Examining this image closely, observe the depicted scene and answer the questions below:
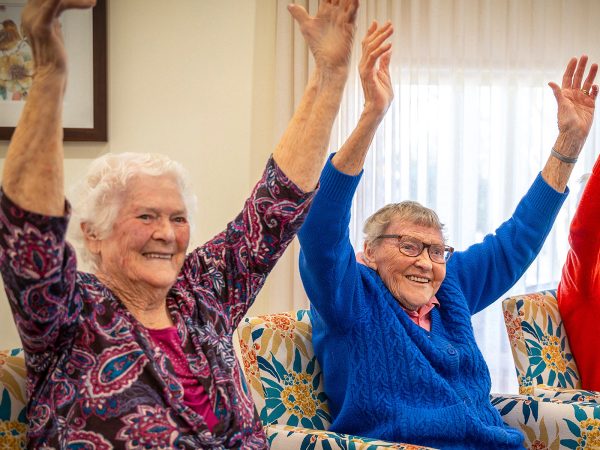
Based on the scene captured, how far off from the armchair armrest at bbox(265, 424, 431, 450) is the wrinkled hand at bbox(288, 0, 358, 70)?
0.84 metres

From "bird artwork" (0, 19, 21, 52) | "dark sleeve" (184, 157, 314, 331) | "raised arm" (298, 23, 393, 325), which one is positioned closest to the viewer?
"dark sleeve" (184, 157, 314, 331)

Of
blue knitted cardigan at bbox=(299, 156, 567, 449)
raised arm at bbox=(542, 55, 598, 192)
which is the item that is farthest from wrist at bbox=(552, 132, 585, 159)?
blue knitted cardigan at bbox=(299, 156, 567, 449)

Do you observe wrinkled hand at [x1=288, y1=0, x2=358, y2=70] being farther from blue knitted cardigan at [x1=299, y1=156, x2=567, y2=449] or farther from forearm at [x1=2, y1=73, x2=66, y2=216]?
forearm at [x1=2, y1=73, x2=66, y2=216]

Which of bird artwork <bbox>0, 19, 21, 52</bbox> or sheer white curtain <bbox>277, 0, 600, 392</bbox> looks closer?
bird artwork <bbox>0, 19, 21, 52</bbox>

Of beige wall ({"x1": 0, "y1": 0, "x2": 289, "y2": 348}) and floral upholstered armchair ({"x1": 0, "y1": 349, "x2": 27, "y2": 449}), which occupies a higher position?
beige wall ({"x1": 0, "y1": 0, "x2": 289, "y2": 348})

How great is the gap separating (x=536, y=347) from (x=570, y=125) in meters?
0.70

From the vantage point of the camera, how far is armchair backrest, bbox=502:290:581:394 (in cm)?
243

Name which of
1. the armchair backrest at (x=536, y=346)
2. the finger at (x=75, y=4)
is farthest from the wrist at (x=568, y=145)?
the finger at (x=75, y=4)

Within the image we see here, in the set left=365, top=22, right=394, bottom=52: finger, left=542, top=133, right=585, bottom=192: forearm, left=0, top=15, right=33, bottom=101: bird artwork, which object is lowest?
left=542, top=133, right=585, bottom=192: forearm

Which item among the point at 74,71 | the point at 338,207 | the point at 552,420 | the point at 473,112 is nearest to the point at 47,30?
the point at 338,207

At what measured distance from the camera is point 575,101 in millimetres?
2568

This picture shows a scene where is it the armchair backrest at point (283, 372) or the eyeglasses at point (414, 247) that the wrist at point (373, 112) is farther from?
the armchair backrest at point (283, 372)

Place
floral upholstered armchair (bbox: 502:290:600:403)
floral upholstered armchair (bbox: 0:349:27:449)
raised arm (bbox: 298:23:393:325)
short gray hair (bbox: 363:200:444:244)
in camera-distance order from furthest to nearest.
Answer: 1. floral upholstered armchair (bbox: 502:290:600:403)
2. short gray hair (bbox: 363:200:444:244)
3. raised arm (bbox: 298:23:393:325)
4. floral upholstered armchair (bbox: 0:349:27:449)

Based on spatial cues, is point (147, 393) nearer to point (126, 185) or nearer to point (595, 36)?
point (126, 185)
